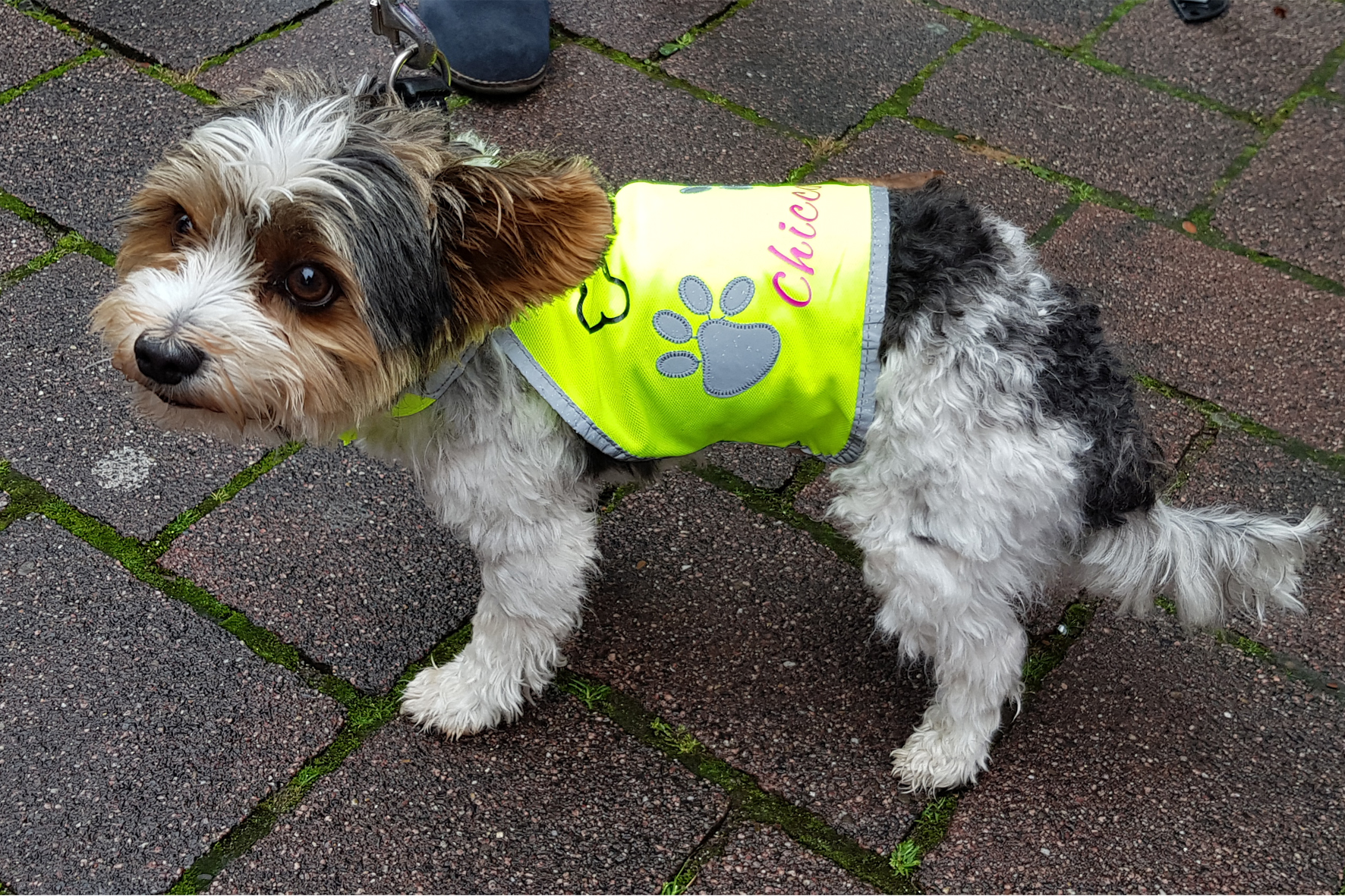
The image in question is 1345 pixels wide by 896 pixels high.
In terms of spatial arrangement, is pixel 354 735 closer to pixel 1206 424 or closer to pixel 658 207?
pixel 658 207

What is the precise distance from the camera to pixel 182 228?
7.69 ft

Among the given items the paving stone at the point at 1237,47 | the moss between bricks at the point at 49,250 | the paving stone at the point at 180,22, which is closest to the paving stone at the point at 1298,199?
the paving stone at the point at 1237,47

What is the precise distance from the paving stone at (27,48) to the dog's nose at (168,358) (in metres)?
3.30

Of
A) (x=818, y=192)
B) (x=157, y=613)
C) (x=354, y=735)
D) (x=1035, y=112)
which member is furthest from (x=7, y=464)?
(x=1035, y=112)

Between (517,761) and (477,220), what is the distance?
154 centimetres

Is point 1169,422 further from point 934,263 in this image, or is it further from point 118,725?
point 118,725

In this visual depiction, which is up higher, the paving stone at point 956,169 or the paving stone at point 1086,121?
the paving stone at point 1086,121

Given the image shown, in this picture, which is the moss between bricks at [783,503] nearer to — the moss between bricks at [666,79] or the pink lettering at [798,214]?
the pink lettering at [798,214]

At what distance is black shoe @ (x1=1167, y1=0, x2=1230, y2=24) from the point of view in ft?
17.5

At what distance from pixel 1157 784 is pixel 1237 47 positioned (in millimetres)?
3707

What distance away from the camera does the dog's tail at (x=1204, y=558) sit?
2.76 meters

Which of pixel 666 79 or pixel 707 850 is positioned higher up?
pixel 666 79

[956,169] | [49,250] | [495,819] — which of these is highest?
[956,169]

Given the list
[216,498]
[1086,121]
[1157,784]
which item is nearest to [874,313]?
[1157,784]
